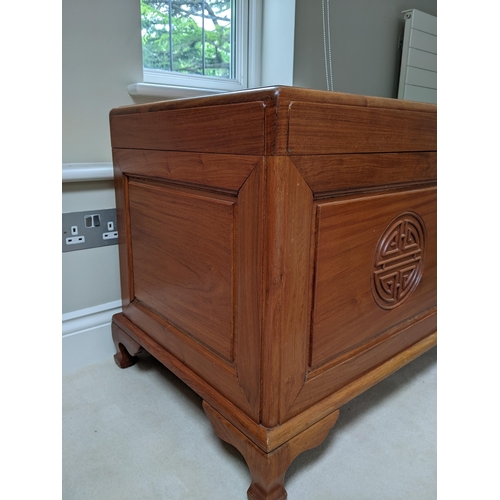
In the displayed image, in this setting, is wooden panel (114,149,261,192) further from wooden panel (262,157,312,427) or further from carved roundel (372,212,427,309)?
carved roundel (372,212,427,309)

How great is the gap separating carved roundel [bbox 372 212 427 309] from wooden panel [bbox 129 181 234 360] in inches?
10.3

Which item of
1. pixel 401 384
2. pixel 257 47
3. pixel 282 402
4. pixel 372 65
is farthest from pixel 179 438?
pixel 372 65

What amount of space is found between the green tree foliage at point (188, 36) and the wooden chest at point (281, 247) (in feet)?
1.35

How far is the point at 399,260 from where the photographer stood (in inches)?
30.3

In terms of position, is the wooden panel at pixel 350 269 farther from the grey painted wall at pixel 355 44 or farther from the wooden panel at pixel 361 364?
the grey painted wall at pixel 355 44

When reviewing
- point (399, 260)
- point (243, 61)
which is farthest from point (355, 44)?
point (399, 260)

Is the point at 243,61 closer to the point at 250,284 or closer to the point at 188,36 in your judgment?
the point at 188,36

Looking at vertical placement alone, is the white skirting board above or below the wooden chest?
below

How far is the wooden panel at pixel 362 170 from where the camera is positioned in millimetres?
566

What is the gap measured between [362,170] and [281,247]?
0.63ft

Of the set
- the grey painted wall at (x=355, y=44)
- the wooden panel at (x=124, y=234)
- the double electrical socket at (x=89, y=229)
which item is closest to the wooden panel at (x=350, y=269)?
the wooden panel at (x=124, y=234)

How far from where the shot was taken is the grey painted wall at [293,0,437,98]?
1.33 meters

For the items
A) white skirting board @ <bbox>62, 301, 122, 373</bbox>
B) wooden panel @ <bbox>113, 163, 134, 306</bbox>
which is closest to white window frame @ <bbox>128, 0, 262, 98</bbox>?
wooden panel @ <bbox>113, 163, 134, 306</bbox>

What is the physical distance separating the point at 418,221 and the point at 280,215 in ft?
1.23
